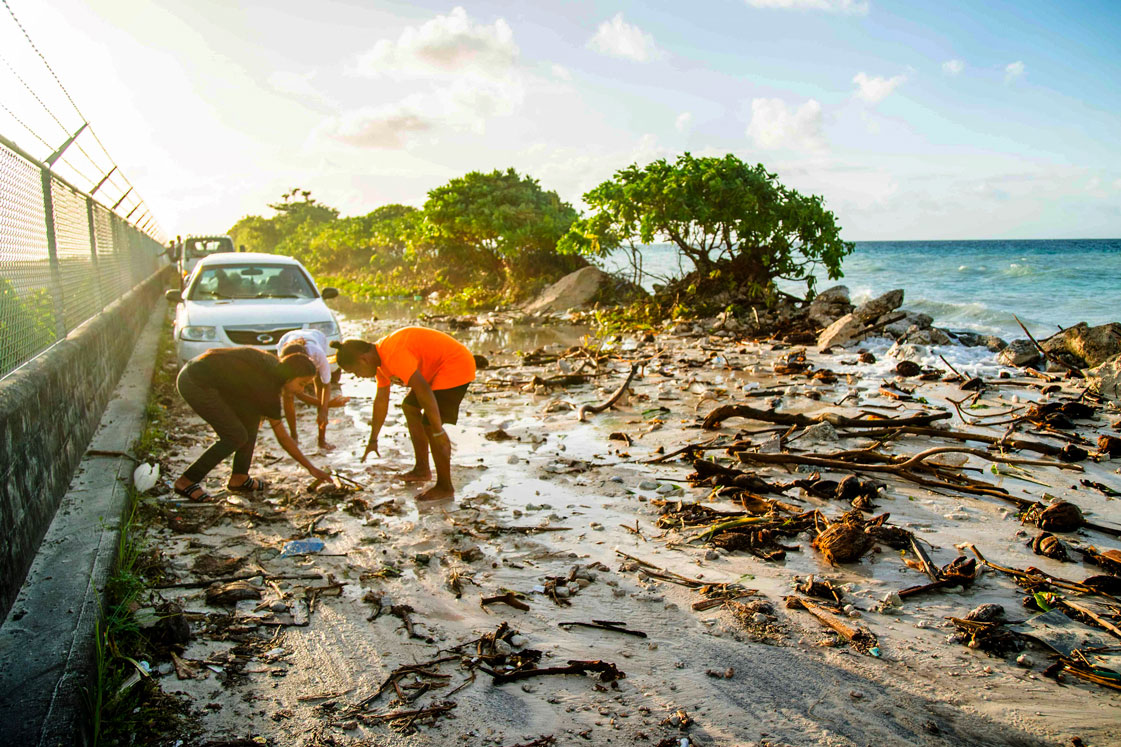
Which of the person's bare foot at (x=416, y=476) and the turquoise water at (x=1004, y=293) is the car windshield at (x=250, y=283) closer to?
the person's bare foot at (x=416, y=476)

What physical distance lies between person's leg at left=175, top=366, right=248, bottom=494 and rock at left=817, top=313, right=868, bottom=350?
904cm

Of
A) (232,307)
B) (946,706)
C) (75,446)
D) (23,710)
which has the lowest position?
(946,706)

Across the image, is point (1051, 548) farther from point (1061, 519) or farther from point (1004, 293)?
point (1004, 293)

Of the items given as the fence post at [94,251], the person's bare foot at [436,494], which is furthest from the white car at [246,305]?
the person's bare foot at [436,494]

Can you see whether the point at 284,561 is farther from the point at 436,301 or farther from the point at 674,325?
the point at 436,301

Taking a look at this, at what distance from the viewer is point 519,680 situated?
2.88 meters

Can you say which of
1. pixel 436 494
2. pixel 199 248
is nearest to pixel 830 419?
pixel 436 494

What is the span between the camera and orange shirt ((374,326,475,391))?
5043mm

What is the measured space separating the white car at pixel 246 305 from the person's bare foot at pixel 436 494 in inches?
145

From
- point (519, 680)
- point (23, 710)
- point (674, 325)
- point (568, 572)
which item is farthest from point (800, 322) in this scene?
point (23, 710)

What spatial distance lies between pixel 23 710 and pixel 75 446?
2.90m

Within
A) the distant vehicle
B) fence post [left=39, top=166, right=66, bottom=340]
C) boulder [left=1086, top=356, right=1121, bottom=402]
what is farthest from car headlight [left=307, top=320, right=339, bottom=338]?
the distant vehicle

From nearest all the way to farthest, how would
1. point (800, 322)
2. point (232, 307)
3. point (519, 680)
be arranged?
point (519, 680) → point (232, 307) → point (800, 322)

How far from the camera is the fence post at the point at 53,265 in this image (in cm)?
511
